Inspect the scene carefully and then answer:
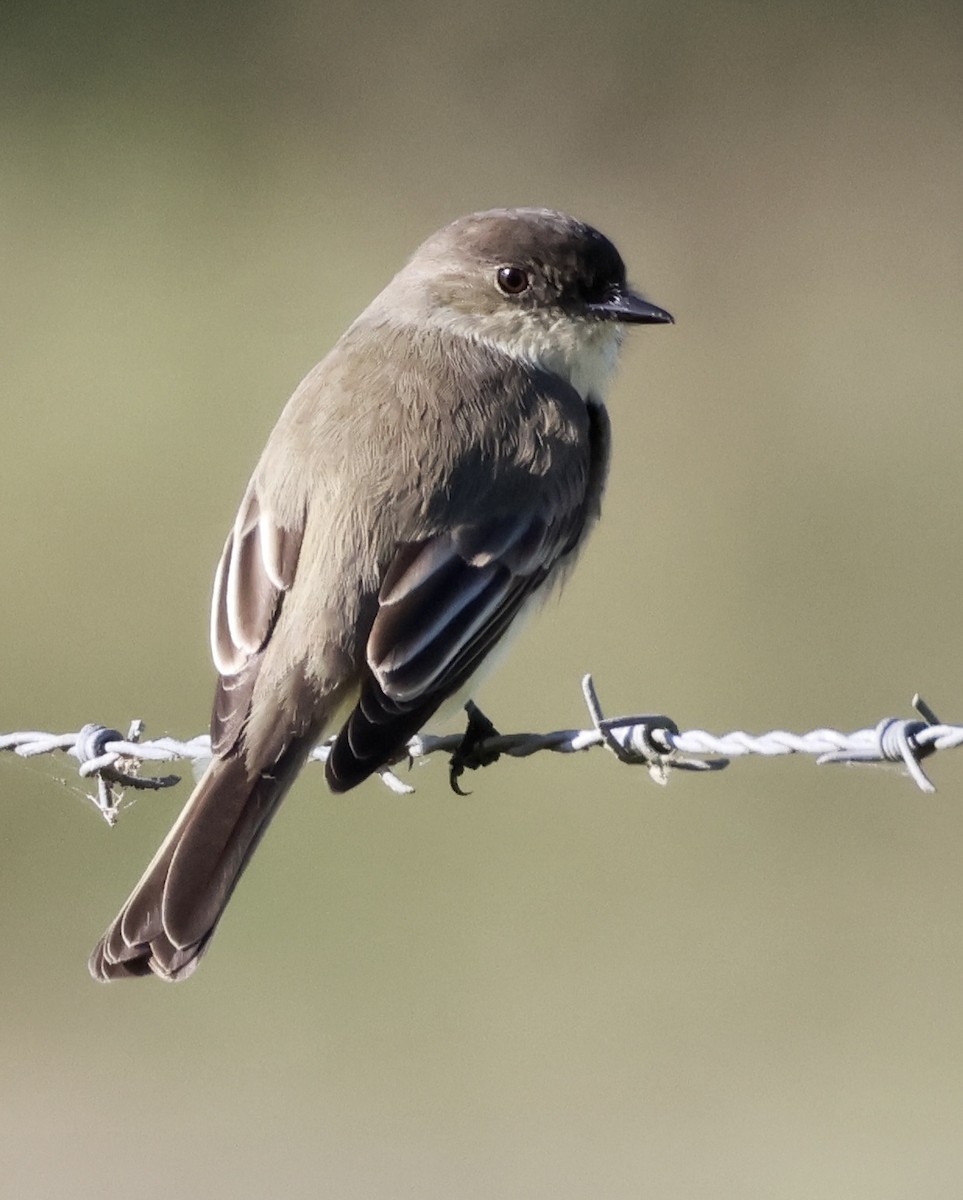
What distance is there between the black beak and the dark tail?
1.72 meters

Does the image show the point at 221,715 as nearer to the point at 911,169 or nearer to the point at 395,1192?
the point at 395,1192

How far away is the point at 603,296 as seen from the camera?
5.71 meters

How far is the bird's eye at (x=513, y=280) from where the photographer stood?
224 inches

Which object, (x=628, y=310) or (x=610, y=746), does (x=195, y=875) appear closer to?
(x=610, y=746)

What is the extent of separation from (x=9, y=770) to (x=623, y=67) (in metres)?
5.64

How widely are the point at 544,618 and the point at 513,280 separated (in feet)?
12.7

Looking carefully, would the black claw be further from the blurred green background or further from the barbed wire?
the blurred green background

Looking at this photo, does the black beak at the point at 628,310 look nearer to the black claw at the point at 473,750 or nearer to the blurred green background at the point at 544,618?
the blurred green background at the point at 544,618

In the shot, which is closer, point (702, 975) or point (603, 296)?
point (603, 296)

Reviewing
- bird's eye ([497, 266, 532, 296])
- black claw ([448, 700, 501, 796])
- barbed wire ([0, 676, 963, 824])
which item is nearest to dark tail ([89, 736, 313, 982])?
barbed wire ([0, 676, 963, 824])

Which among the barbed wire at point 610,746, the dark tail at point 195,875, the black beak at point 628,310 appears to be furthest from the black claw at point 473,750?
the black beak at point 628,310

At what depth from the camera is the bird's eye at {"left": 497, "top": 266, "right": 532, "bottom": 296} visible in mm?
5684

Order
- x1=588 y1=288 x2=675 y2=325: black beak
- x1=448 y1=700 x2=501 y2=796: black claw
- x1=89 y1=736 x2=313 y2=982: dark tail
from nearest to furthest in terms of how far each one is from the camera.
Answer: x1=89 y1=736 x2=313 y2=982: dark tail < x1=448 y1=700 x2=501 y2=796: black claw < x1=588 y1=288 x2=675 y2=325: black beak

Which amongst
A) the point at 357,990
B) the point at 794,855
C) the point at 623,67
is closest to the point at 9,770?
the point at 357,990
